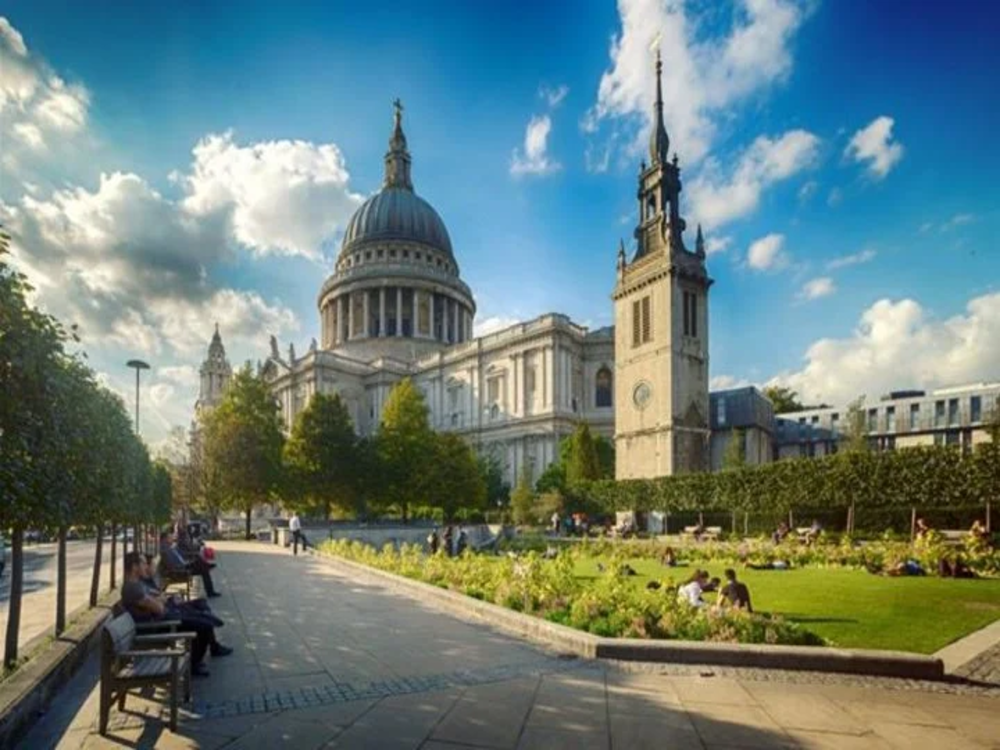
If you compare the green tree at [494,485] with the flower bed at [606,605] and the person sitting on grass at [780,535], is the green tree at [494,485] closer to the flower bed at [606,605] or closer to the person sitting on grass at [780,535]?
the person sitting on grass at [780,535]

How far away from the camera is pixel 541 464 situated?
2766 inches

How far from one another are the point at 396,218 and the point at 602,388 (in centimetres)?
4658

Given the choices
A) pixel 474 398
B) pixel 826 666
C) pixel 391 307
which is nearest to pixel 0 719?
pixel 826 666

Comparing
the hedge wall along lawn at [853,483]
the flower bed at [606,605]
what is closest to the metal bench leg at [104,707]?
the flower bed at [606,605]

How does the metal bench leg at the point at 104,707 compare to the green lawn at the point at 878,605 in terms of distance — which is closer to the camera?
the metal bench leg at the point at 104,707

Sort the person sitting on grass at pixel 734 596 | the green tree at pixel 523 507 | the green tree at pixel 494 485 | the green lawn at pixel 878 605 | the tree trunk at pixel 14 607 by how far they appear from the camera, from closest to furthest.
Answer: the tree trunk at pixel 14 607 < the green lawn at pixel 878 605 < the person sitting on grass at pixel 734 596 < the green tree at pixel 523 507 < the green tree at pixel 494 485

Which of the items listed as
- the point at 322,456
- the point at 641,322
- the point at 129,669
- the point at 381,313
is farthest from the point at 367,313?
the point at 129,669

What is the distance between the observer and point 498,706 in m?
7.16

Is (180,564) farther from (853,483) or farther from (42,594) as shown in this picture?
(853,483)

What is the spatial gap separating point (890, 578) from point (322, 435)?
38.1 metres

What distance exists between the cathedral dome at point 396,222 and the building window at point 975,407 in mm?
71893

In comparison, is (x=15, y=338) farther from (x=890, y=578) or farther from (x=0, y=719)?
(x=890, y=578)

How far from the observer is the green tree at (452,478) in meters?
50.2

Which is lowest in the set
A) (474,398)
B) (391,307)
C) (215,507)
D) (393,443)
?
(215,507)
